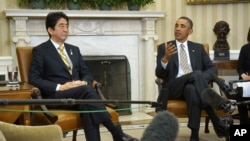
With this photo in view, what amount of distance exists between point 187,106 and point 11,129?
197cm

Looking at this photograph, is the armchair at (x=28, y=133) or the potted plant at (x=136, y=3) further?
the potted plant at (x=136, y=3)

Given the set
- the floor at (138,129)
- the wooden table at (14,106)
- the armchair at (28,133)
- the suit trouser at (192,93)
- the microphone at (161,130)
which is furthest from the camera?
the floor at (138,129)

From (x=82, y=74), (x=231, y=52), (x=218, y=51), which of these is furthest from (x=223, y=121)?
(x=231, y=52)

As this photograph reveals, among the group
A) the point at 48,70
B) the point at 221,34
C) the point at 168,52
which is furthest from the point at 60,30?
the point at 221,34

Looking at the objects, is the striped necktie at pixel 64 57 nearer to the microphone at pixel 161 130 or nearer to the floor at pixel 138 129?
the floor at pixel 138 129

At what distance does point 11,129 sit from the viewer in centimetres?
139

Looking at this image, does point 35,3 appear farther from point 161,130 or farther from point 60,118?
point 161,130

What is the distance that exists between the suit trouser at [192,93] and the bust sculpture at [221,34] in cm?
166

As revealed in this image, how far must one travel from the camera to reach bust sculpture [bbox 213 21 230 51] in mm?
4734

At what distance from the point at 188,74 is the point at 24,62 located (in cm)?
145

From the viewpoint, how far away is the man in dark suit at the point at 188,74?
303 cm

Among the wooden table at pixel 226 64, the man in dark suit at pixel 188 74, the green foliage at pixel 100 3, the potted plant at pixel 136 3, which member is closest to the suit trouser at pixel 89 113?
the man in dark suit at pixel 188 74

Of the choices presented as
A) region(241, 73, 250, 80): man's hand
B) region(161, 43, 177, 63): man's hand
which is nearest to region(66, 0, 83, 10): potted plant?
region(161, 43, 177, 63): man's hand

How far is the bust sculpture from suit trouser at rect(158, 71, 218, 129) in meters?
1.66
